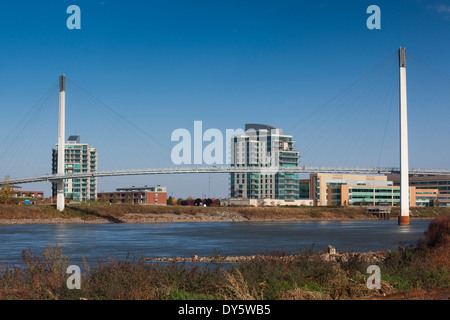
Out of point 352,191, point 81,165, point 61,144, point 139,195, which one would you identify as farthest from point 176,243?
point 81,165

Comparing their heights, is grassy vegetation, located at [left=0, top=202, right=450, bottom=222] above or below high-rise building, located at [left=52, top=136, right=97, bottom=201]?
below

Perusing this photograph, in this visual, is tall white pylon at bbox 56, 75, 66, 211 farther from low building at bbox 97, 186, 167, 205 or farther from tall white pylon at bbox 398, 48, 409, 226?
low building at bbox 97, 186, 167, 205

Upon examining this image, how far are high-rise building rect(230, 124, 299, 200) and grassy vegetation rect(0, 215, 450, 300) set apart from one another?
151247 mm

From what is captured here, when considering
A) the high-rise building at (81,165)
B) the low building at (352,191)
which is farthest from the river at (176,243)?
the high-rise building at (81,165)

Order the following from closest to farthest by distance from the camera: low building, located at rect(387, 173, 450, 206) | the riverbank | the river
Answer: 1. the river
2. the riverbank
3. low building, located at rect(387, 173, 450, 206)

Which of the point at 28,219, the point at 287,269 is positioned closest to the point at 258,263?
the point at 287,269

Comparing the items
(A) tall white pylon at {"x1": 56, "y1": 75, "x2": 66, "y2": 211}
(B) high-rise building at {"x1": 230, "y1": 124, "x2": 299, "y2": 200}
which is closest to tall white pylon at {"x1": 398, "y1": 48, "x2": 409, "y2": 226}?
(A) tall white pylon at {"x1": 56, "y1": 75, "x2": 66, "y2": 211}

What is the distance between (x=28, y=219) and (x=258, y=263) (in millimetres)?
75706

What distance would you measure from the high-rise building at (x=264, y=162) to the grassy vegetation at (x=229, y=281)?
151247 millimetres

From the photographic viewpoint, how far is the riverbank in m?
84.2

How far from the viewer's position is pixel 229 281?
11.0m

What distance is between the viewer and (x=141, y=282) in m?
10.6

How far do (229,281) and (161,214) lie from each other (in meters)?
94.1
